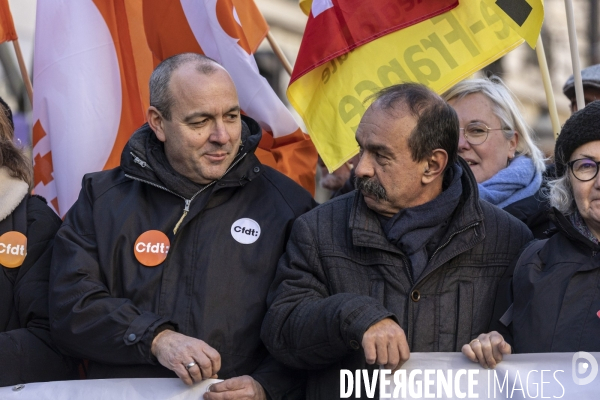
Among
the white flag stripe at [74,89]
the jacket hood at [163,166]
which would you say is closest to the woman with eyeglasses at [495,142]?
the jacket hood at [163,166]

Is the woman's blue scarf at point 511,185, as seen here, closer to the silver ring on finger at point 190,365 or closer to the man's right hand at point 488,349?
the man's right hand at point 488,349

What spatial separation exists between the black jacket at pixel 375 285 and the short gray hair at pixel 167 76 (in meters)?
0.90

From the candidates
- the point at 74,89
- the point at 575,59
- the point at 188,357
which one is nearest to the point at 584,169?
the point at 575,59

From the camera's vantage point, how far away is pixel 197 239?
4.36 m

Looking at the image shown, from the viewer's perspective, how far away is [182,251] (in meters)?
4.35

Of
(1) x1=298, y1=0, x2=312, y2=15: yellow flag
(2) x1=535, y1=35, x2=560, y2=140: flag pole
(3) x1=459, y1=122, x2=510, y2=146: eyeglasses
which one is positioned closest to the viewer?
(2) x1=535, y1=35, x2=560, y2=140: flag pole

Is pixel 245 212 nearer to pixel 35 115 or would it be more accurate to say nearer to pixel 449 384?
pixel 449 384

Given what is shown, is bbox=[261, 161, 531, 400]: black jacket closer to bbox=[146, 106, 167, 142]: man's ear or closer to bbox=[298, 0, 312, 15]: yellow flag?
bbox=[146, 106, 167, 142]: man's ear

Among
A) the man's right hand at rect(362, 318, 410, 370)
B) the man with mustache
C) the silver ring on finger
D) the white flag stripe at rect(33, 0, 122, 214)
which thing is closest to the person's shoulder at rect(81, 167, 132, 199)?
the man with mustache

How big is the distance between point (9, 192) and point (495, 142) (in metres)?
2.44

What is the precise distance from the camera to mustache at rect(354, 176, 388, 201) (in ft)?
13.7

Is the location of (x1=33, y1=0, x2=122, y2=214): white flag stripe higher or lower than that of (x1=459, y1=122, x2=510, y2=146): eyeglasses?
higher

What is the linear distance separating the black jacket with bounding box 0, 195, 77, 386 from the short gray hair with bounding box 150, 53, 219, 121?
70cm

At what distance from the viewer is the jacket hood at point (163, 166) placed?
175 inches
